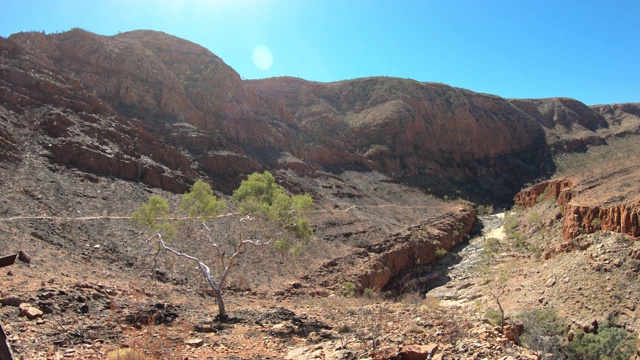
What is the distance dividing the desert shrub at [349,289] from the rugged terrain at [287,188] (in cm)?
73

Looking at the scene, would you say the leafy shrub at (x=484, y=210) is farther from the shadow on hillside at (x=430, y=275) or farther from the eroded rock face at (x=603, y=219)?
the eroded rock face at (x=603, y=219)

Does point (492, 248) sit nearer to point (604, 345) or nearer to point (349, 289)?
point (349, 289)

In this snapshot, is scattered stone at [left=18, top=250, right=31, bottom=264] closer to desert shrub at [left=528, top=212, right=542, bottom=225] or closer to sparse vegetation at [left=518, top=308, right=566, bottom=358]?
sparse vegetation at [left=518, top=308, right=566, bottom=358]

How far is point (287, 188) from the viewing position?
42.6m

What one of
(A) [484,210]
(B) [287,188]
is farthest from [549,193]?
(B) [287,188]

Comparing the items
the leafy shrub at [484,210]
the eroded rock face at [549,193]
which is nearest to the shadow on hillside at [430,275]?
the eroded rock face at [549,193]

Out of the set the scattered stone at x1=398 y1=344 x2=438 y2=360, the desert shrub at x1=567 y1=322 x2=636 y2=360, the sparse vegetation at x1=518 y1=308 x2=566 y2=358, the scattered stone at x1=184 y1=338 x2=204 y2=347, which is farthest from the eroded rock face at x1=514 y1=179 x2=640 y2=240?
the scattered stone at x1=184 y1=338 x2=204 y2=347

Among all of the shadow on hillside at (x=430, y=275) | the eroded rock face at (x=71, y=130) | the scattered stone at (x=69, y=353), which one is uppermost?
the eroded rock face at (x=71, y=130)

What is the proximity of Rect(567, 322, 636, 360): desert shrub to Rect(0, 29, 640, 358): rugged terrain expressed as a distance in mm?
800

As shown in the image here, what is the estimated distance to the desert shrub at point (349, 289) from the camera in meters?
22.7

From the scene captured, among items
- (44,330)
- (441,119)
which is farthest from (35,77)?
(441,119)

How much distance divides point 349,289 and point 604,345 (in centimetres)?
1186

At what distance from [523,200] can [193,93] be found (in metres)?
40.1

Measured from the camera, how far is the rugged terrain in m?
10.6
